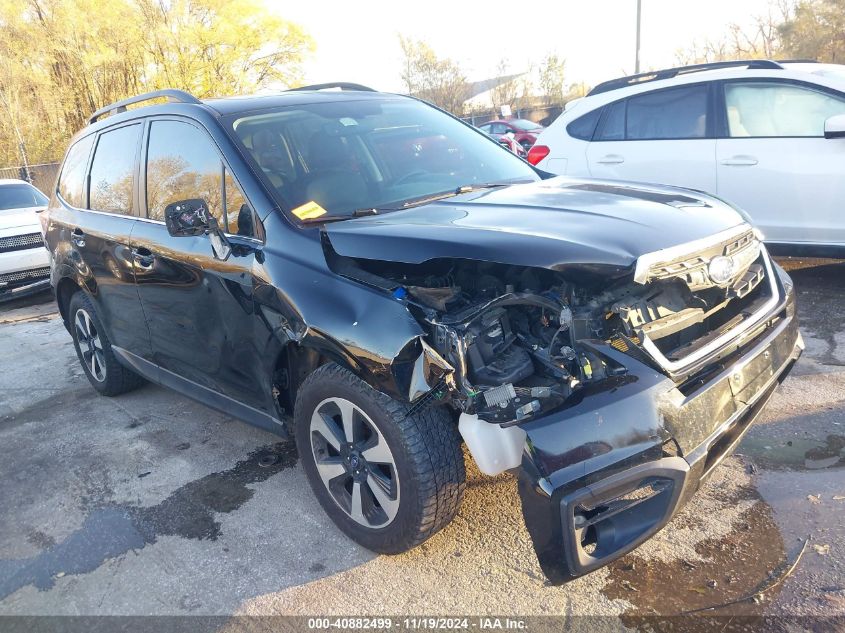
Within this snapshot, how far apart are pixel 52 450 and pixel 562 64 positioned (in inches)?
1901

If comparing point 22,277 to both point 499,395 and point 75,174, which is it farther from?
point 499,395

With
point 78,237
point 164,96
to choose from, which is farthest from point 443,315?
point 78,237

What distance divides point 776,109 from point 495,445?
4667 millimetres

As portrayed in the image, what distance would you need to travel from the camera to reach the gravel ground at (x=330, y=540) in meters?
2.49

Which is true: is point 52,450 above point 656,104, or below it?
below

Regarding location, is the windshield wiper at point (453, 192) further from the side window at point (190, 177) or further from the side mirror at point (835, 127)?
the side mirror at point (835, 127)

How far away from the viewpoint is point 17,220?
9039 mm

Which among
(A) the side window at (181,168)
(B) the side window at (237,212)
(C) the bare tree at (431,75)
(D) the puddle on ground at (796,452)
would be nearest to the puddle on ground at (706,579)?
(D) the puddle on ground at (796,452)

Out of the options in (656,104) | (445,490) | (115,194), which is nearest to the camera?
(445,490)

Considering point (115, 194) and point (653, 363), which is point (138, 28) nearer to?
point (115, 194)

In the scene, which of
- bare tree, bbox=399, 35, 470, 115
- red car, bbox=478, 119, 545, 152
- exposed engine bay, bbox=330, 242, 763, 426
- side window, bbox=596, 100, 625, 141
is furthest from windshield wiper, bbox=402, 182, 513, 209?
bare tree, bbox=399, 35, 470, 115

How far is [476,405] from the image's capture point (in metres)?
2.33

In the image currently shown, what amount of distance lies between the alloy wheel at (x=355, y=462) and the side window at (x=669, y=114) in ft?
15.0

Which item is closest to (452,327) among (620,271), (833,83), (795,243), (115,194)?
(620,271)
